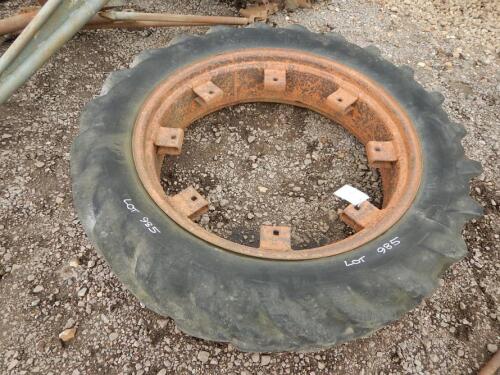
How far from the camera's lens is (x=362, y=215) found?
2.25 m

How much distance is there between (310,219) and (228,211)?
1.60 feet

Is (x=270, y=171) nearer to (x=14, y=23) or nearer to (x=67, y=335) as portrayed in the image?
(x=67, y=335)

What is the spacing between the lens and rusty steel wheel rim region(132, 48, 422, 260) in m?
2.11

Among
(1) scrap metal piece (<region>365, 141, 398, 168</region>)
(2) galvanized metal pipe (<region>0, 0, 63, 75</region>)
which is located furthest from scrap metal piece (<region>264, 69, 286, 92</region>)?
(2) galvanized metal pipe (<region>0, 0, 63, 75</region>)

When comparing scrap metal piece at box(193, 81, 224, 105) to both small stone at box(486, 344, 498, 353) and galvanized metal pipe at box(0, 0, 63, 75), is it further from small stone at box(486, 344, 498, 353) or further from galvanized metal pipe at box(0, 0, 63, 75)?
small stone at box(486, 344, 498, 353)

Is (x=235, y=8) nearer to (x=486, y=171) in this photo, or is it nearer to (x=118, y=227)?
(x=486, y=171)

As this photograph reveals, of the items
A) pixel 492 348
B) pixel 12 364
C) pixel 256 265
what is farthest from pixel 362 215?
pixel 12 364

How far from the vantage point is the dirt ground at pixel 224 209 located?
2.24 metres

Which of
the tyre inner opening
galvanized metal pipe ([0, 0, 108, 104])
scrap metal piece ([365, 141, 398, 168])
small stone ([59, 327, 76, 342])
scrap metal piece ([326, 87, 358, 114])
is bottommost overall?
small stone ([59, 327, 76, 342])

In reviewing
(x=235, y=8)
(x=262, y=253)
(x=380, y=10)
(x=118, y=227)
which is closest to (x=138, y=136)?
(x=118, y=227)

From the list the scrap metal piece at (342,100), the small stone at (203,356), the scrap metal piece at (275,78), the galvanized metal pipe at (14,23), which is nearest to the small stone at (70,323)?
the small stone at (203,356)

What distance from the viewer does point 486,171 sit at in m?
3.06

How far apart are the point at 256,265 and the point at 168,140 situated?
0.92 m

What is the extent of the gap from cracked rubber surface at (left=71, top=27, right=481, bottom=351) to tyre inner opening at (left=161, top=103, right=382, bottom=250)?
574mm
